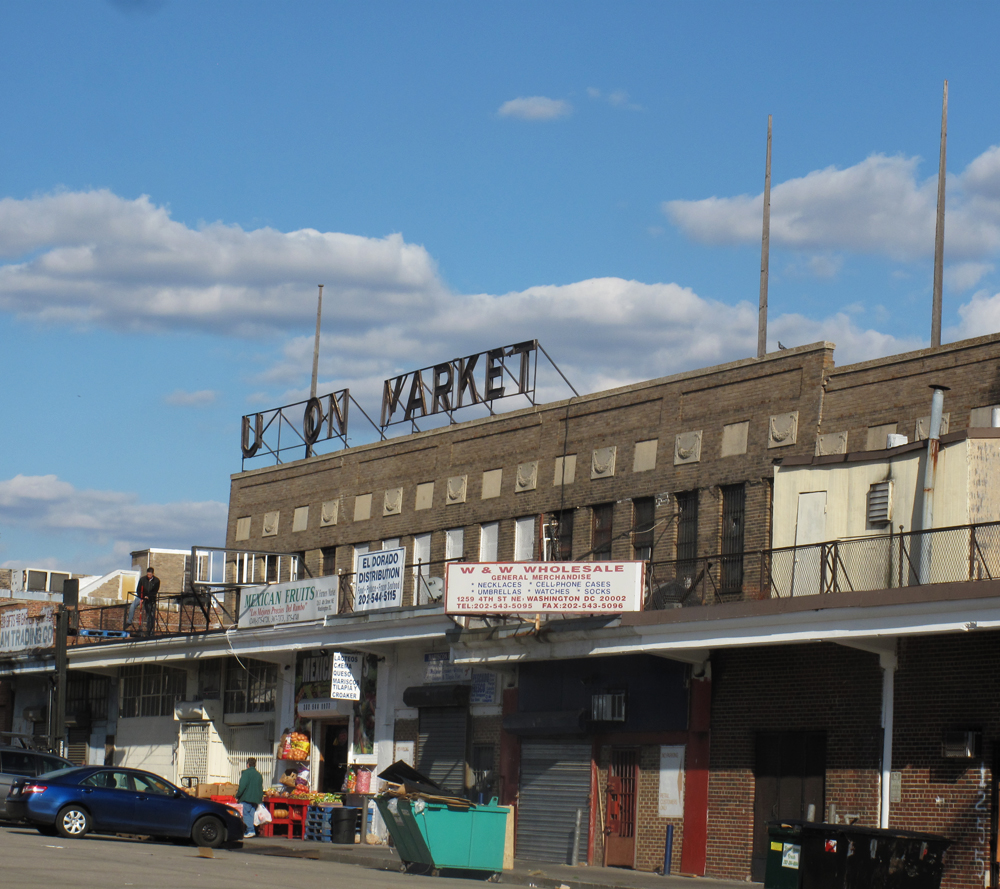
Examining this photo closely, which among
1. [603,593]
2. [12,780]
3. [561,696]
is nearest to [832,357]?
[603,593]

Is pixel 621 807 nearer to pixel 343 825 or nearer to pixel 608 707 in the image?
pixel 608 707

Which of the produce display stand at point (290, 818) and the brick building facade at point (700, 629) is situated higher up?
the brick building facade at point (700, 629)

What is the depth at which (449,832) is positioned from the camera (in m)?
22.4

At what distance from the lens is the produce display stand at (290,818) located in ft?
103

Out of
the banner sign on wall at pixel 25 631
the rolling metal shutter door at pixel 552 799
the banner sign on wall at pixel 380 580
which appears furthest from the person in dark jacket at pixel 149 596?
the rolling metal shutter door at pixel 552 799

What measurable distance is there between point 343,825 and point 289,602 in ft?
20.4

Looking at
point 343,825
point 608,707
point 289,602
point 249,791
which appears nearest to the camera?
point 608,707

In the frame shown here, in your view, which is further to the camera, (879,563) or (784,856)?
(879,563)

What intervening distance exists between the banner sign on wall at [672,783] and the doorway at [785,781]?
169 centimetres

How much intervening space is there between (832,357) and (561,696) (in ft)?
27.6

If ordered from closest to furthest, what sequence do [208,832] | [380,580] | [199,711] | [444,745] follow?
[208,832], [444,745], [380,580], [199,711]

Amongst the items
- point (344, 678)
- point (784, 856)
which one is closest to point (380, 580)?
point (344, 678)

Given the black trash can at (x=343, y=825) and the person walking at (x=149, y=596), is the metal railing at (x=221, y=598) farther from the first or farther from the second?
the black trash can at (x=343, y=825)

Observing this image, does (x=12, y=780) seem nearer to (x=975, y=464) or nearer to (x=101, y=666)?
(x=101, y=666)
